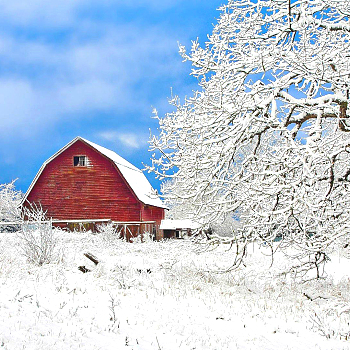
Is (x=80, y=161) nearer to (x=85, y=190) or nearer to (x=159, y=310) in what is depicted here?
(x=85, y=190)

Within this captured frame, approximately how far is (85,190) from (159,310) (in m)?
20.0

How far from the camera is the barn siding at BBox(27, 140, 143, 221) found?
24.6 meters

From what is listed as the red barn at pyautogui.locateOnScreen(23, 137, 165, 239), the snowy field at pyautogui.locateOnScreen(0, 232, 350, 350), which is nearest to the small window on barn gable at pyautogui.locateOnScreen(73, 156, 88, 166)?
the red barn at pyautogui.locateOnScreen(23, 137, 165, 239)

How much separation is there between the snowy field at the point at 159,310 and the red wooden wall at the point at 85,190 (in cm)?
1459

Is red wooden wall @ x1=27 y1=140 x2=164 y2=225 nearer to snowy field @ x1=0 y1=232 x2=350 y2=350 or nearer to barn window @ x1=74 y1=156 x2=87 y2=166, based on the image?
barn window @ x1=74 y1=156 x2=87 y2=166

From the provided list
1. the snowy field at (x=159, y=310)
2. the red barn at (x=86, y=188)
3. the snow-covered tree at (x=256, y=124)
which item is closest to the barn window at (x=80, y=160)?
the red barn at (x=86, y=188)

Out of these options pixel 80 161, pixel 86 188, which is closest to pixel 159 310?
pixel 86 188

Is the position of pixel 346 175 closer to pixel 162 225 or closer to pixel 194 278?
pixel 194 278

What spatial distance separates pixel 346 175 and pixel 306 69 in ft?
8.06

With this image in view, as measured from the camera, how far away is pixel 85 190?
25.2 metres

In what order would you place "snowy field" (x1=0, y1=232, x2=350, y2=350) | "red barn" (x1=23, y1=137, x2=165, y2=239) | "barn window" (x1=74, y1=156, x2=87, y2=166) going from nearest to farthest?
"snowy field" (x1=0, y1=232, x2=350, y2=350) → "red barn" (x1=23, y1=137, x2=165, y2=239) → "barn window" (x1=74, y1=156, x2=87, y2=166)

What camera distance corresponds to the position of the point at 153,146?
6965 millimetres

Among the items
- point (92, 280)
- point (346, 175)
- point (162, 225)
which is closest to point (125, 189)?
point (162, 225)

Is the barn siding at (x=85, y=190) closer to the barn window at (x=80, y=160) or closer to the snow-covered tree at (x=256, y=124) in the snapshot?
the barn window at (x=80, y=160)
